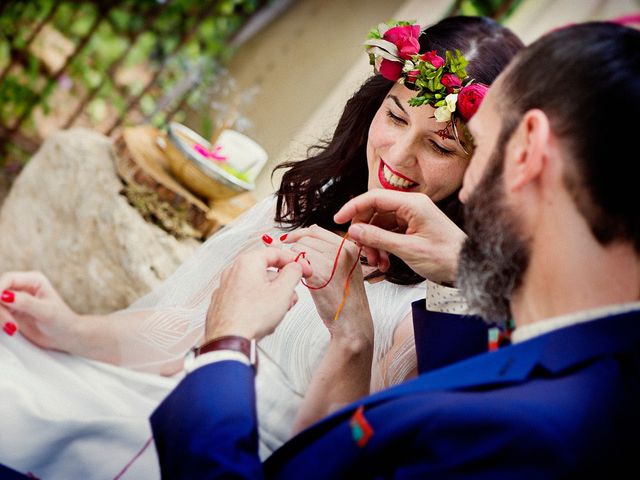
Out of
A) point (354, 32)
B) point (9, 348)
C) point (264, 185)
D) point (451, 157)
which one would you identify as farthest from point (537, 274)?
point (354, 32)

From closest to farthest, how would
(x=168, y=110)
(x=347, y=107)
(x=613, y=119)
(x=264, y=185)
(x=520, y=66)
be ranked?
(x=613, y=119) → (x=520, y=66) → (x=347, y=107) → (x=264, y=185) → (x=168, y=110)


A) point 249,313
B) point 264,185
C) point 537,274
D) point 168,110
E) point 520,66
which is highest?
point 520,66

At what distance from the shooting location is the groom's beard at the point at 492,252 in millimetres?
1043

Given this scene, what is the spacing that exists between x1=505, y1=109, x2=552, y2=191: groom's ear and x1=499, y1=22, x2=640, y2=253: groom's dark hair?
2 cm

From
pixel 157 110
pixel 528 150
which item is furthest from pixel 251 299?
pixel 157 110

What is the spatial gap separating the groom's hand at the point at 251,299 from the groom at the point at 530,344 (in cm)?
4

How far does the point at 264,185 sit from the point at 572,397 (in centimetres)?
295

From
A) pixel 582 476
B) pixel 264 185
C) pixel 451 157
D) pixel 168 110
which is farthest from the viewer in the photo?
pixel 168 110

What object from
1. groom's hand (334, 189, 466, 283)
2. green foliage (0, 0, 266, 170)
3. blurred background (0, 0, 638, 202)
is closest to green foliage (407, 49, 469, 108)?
groom's hand (334, 189, 466, 283)

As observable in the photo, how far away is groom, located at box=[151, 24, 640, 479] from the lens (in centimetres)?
88

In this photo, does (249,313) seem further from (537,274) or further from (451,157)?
(451,157)

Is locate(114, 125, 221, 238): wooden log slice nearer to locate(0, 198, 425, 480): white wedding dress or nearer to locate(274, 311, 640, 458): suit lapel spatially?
locate(0, 198, 425, 480): white wedding dress

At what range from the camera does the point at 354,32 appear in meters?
4.49

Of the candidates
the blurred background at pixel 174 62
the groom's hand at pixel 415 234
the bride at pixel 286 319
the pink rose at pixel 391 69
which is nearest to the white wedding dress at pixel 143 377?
the bride at pixel 286 319
